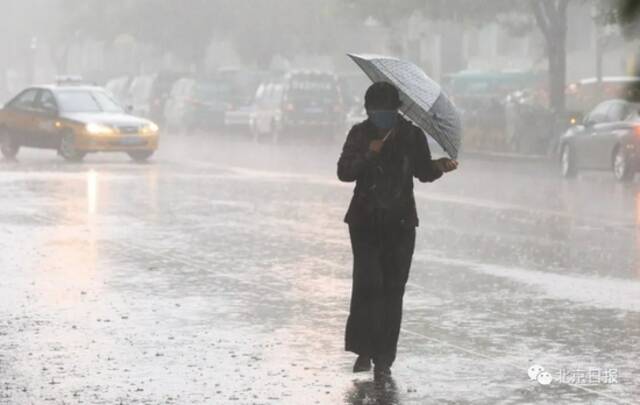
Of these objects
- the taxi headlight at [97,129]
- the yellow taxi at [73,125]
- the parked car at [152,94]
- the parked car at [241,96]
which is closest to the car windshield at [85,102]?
the yellow taxi at [73,125]

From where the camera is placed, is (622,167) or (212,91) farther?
(212,91)

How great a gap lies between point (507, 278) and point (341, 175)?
561cm

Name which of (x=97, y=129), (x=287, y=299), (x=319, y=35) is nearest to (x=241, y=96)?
(x=319, y=35)

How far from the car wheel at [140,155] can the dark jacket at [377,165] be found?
2612 cm

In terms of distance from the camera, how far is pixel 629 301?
43.1 ft

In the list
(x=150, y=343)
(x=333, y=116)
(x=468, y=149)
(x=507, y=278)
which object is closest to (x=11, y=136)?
(x=468, y=149)

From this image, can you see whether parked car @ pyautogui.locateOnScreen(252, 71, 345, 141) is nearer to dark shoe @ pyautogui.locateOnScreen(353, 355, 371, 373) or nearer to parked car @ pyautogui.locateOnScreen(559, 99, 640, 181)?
parked car @ pyautogui.locateOnScreen(559, 99, 640, 181)

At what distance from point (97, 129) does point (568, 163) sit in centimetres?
883

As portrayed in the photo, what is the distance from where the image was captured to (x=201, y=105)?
57.4 meters

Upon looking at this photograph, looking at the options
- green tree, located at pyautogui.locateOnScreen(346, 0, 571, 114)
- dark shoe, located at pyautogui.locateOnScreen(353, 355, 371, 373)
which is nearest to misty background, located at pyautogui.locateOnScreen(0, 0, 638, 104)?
green tree, located at pyautogui.locateOnScreen(346, 0, 571, 114)

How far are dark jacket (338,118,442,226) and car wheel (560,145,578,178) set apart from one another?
22.9 meters

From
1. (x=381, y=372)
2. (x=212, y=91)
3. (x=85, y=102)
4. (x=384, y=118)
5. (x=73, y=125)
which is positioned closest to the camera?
(x=384, y=118)

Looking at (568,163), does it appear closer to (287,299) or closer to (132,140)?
(132,140)

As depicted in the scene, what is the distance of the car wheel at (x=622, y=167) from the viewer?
2966 cm
